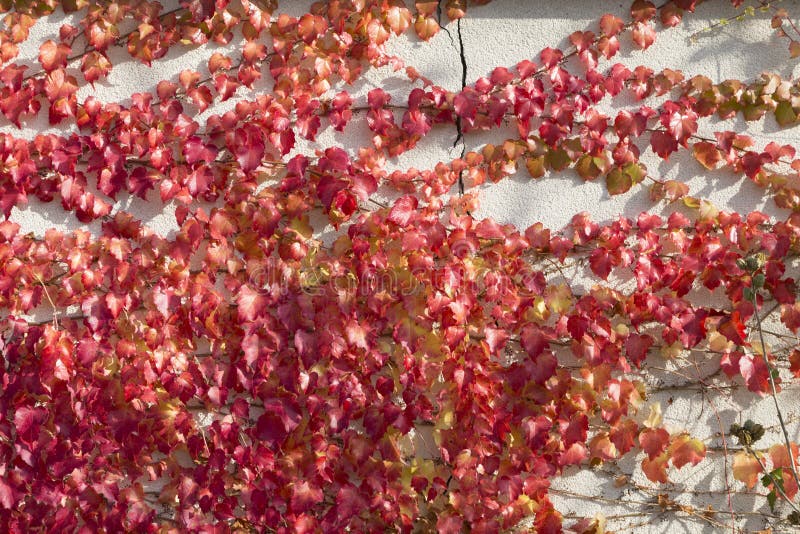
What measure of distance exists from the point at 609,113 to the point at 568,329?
0.76 m

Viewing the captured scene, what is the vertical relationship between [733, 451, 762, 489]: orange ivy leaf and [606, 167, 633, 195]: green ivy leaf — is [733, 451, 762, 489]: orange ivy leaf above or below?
below

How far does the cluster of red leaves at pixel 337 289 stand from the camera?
8.11 ft

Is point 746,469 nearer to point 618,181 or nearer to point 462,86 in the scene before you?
point 618,181

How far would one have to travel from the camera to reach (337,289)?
2.54m

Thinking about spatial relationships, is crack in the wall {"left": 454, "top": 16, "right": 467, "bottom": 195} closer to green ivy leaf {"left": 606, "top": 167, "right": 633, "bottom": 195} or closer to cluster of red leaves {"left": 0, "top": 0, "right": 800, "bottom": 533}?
cluster of red leaves {"left": 0, "top": 0, "right": 800, "bottom": 533}

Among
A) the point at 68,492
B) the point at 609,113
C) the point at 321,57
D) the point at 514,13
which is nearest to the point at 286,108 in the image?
the point at 321,57

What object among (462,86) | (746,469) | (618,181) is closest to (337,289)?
(462,86)

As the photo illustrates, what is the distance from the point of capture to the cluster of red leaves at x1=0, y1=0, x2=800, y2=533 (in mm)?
2473

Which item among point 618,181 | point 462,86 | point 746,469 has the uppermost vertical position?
point 462,86

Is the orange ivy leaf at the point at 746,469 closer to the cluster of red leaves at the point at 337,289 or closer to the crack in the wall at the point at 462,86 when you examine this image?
the cluster of red leaves at the point at 337,289

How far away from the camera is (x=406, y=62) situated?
8.66ft

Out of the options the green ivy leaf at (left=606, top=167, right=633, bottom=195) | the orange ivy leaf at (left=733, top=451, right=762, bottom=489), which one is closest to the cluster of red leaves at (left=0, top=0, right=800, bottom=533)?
the green ivy leaf at (left=606, top=167, right=633, bottom=195)

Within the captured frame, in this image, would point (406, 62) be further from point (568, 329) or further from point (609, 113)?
point (568, 329)

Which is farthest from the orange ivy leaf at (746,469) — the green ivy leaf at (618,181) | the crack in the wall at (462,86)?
the crack in the wall at (462,86)
